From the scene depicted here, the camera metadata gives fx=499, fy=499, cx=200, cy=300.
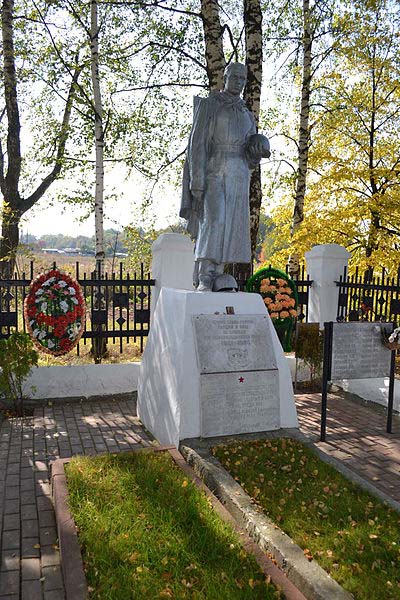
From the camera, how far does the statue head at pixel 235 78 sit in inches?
193

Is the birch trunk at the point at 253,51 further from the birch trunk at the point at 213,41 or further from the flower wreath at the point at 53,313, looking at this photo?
the flower wreath at the point at 53,313

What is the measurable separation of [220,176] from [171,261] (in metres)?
2.08

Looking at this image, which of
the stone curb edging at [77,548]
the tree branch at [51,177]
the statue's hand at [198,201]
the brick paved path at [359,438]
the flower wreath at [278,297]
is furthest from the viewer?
the tree branch at [51,177]

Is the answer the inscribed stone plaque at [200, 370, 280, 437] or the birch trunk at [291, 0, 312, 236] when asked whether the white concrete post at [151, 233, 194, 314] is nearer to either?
the inscribed stone plaque at [200, 370, 280, 437]

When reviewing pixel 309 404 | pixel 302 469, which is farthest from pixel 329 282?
pixel 302 469

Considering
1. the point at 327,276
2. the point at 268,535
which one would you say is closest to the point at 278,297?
the point at 327,276

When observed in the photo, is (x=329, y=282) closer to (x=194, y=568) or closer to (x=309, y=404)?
(x=309, y=404)

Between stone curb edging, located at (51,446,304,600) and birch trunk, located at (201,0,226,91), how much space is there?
7.15 metres

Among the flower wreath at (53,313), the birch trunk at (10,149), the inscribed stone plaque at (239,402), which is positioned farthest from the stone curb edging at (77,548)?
the birch trunk at (10,149)

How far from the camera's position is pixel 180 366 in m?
4.43

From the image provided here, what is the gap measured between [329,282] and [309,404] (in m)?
2.27

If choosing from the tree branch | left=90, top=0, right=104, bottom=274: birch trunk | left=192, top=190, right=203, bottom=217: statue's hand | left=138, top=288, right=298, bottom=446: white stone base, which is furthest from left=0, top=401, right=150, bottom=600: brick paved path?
the tree branch

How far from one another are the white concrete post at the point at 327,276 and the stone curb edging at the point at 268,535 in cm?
452

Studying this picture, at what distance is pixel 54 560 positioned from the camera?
301 cm
